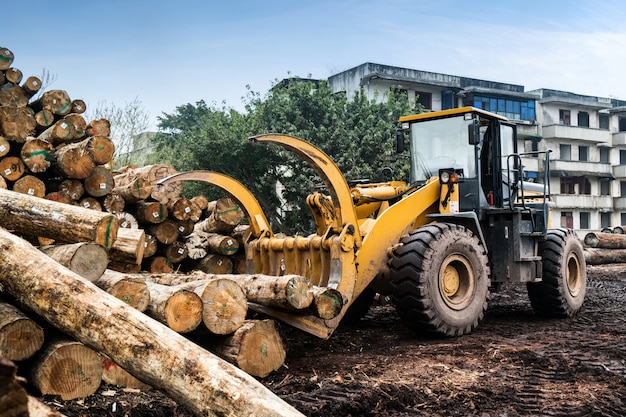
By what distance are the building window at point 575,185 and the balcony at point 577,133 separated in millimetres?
2716

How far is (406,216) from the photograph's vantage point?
27.1 ft

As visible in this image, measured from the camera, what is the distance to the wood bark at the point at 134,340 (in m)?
3.58

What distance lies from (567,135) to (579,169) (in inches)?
96.3

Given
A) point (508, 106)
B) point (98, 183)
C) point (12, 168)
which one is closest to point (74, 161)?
point (98, 183)

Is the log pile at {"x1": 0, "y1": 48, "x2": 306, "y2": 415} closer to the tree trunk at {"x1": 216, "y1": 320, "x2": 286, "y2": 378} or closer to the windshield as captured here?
the tree trunk at {"x1": 216, "y1": 320, "x2": 286, "y2": 378}

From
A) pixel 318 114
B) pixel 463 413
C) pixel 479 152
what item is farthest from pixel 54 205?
pixel 318 114

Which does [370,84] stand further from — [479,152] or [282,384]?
[282,384]

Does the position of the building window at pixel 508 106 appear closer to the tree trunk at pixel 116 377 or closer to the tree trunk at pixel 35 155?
the tree trunk at pixel 35 155

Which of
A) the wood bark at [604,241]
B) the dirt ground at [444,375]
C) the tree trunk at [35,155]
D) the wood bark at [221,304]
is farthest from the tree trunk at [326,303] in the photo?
the wood bark at [604,241]

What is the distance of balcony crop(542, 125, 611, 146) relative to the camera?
4391 centimetres

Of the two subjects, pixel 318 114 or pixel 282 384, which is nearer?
pixel 282 384

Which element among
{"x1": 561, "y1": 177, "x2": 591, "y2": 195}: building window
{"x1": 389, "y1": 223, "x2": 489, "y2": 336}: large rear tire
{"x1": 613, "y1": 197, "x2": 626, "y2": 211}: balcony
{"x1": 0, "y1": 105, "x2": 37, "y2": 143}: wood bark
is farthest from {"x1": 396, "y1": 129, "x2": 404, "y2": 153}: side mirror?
{"x1": 613, "y1": 197, "x2": 626, "y2": 211}: balcony

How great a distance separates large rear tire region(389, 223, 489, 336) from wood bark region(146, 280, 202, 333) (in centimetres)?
265

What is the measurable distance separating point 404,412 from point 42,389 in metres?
2.61
